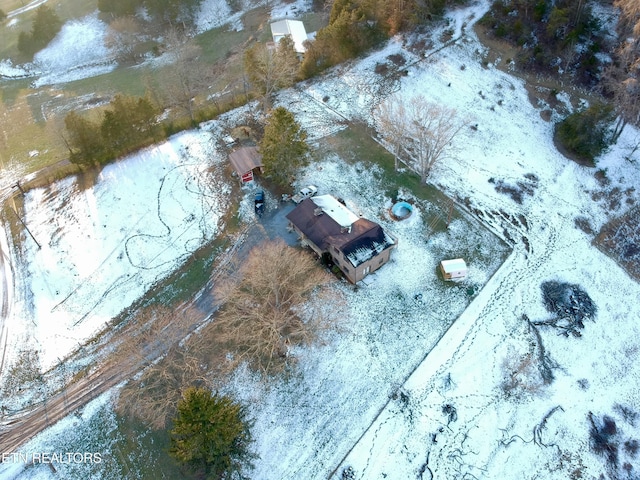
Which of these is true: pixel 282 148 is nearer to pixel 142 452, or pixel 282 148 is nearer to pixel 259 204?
pixel 259 204

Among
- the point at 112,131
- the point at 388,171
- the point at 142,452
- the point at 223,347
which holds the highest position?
the point at 112,131

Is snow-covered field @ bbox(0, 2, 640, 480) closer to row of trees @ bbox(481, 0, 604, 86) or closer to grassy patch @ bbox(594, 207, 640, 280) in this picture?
grassy patch @ bbox(594, 207, 640, 280)

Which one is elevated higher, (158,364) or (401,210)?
(158,364)

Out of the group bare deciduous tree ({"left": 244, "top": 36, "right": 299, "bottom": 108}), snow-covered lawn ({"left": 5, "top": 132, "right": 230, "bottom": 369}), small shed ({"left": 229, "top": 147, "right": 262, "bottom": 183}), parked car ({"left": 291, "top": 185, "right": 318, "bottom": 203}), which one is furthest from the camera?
bare deciduous tree ({"left": 244, "top": 36, "right": 299, "bottom": 108})

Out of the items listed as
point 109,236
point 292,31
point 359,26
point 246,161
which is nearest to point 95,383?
point 109,236

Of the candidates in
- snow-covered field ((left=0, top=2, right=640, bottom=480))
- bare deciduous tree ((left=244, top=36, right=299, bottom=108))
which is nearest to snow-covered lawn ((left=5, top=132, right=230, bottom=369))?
snow-covered field ((left=0, top=2, right=640, bottom=480))

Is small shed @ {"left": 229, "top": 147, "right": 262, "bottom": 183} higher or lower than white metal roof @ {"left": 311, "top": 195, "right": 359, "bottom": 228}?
higher
